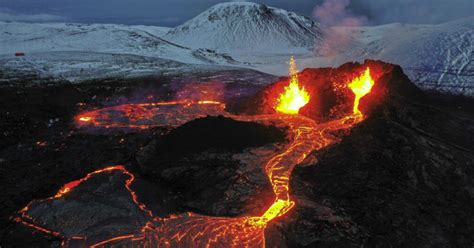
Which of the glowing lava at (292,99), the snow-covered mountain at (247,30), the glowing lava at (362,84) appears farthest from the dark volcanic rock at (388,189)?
the snow-covered mountain at (247,30)

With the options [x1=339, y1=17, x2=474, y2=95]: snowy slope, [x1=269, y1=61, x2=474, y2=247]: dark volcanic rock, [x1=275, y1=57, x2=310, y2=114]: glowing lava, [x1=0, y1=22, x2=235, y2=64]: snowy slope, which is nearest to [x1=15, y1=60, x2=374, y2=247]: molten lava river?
[x1=275, y1=57, x2=310, y2=114]: glowing lava

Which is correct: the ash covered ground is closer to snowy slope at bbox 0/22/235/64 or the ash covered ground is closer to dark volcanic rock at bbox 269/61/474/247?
dark volcanic rock at bbox 269/61/474/247

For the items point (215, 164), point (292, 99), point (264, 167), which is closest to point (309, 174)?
point (264, 167)

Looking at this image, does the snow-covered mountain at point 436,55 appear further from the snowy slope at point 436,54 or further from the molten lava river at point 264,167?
the molten lava river at point 264,167

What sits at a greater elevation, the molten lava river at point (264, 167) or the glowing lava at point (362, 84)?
the glowing lava at point (362, 84)

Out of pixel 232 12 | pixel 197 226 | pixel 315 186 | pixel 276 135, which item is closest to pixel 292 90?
pixel 276 135

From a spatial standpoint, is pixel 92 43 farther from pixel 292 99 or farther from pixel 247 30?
pixel 247 30
